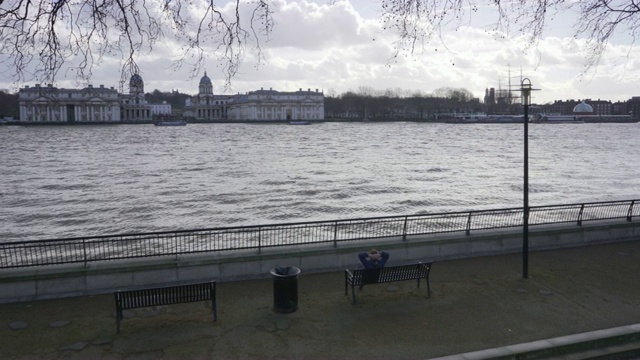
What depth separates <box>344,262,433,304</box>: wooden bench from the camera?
35.5ft

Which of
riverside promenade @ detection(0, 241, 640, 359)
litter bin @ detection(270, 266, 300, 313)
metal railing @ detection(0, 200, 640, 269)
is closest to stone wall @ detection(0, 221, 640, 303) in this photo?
riverside promenade @ detection(0, 241, 640, 359)

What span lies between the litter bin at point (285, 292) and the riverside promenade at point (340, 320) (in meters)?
0.21

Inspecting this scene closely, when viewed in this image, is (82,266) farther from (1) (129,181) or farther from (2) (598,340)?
(1) (129,181)

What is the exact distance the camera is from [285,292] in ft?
33.4

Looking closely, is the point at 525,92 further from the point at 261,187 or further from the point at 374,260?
the point at 261,187

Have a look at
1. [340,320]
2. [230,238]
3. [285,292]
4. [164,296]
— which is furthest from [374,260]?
[230,238]

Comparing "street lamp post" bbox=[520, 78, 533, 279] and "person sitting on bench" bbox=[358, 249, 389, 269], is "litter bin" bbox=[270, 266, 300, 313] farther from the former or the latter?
"street lamp post" bbox=[520, 78, 533, 279]

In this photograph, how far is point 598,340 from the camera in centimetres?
877

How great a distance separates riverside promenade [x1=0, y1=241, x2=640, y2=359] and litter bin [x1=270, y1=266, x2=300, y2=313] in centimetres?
21

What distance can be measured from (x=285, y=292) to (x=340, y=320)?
1.12 metres

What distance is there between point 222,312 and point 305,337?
188 cm

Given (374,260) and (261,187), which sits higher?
(374,260)

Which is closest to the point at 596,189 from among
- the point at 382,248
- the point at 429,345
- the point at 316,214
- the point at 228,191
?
the point at 316,214

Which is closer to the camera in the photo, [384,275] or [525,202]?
[384,275]
